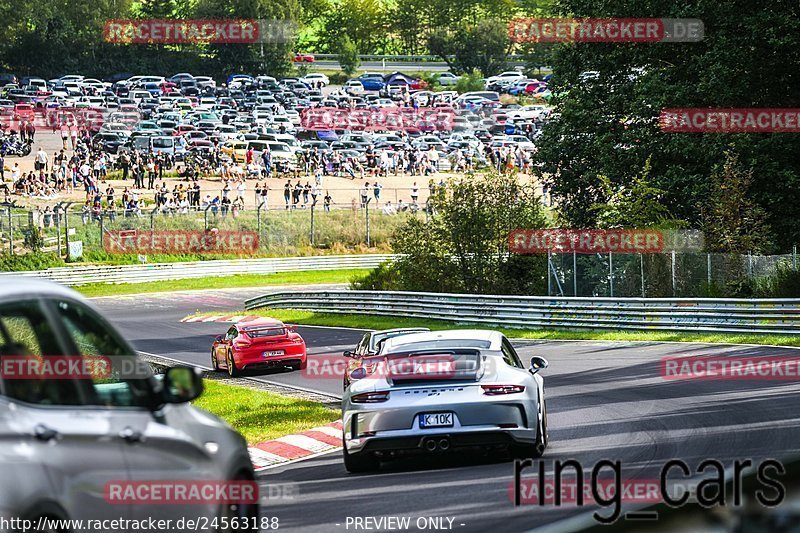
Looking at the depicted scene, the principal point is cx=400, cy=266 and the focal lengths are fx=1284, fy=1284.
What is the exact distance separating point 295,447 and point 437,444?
3.98m

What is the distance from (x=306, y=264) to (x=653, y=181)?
106 feet

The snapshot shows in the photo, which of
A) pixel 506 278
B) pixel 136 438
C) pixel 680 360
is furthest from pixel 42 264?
pixel 136 438

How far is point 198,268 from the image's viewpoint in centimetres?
6631

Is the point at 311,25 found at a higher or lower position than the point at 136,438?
higher

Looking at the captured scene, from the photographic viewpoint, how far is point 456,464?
1283 cm

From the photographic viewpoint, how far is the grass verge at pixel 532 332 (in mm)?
28297

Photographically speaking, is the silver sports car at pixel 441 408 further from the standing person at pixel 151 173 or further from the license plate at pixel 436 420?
the standing person at pixel 151 173

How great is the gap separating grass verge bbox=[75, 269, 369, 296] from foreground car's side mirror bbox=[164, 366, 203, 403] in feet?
171

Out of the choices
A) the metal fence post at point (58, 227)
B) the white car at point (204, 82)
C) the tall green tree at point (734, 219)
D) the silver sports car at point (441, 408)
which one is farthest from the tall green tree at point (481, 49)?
the silver sports car at point (441, 408)

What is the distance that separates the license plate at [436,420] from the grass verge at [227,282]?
153 ft

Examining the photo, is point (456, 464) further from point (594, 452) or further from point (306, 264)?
point (306, 264)

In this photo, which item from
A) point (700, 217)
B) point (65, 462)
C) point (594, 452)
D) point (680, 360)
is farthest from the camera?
point (700, 217)

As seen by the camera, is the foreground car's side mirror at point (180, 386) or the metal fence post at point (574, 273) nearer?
the foreground car's side mirror at point (180, 386)

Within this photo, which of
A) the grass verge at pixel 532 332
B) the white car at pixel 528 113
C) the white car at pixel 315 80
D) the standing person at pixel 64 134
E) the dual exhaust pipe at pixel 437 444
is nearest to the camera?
the dual exhaust pipe at pixel 437 444
